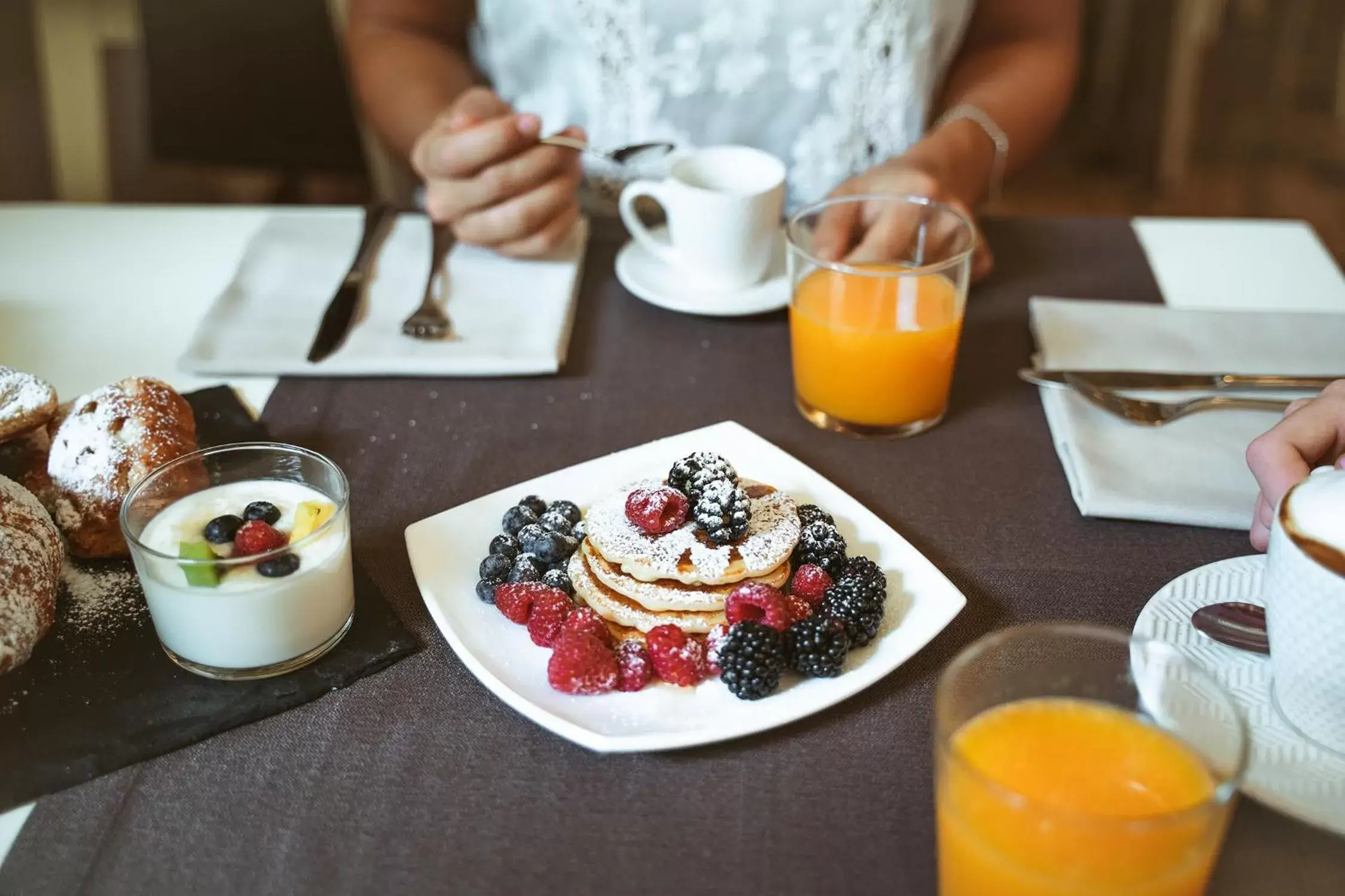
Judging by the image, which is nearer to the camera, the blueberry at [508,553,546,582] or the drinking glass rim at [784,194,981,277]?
the blueberry at [508,553,546,582]

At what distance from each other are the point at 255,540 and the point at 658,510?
13.6 inches

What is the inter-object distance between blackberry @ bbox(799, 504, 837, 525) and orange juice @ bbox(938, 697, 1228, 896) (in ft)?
1.06

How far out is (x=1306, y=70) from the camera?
4.83m

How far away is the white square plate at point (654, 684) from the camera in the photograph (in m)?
0.90

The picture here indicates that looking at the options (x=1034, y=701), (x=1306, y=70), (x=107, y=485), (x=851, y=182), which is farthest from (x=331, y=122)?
(x=1306, y=70)

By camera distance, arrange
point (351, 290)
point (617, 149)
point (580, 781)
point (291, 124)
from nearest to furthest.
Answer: point (580, 781) < point (351, 290) < point (617, 149) < point (291, 124)

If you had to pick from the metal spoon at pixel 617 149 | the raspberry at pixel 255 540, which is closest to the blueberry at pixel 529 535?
the raspberry at pixel 255 540

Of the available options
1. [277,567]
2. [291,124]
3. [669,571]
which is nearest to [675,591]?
[669,571]

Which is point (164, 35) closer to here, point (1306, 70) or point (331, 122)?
point (331, 122)

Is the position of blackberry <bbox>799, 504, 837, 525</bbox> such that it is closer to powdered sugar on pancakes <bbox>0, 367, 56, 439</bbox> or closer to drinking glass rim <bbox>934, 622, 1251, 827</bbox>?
drinking glass rim <bbox>934, 622, 1251, 827</bbox>

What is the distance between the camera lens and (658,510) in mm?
1025

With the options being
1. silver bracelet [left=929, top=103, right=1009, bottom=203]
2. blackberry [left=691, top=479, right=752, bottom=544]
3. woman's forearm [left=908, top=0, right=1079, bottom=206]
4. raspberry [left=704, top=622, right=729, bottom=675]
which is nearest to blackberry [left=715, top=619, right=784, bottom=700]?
raspberry [left=704, top=622, right=729, bottom=675]

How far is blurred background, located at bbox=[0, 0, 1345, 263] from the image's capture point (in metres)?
2.50

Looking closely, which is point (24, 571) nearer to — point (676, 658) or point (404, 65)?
point (676, 658)
